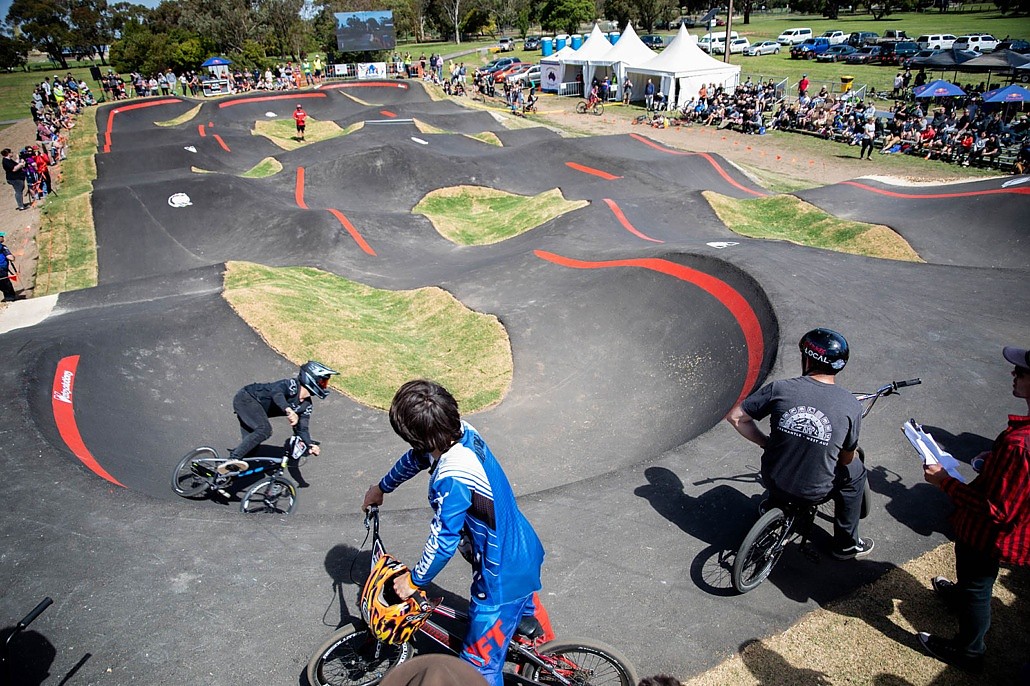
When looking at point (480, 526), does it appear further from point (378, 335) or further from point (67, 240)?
point (67, 240)

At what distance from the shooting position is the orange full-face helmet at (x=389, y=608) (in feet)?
11.7

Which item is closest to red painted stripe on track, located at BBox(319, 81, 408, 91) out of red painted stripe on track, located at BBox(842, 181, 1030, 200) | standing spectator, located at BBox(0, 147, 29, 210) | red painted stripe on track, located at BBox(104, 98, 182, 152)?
red painted stripe on track, located at BBox(104, 98, 182, 152)

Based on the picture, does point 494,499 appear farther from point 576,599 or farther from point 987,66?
point 987,66

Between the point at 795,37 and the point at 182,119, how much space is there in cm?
6429

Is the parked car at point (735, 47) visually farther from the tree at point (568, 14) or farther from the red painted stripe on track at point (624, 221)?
the red painted stripe on track at point (624, 221)

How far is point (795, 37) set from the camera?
68625mm

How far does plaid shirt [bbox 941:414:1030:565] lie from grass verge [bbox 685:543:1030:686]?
2.97 ft

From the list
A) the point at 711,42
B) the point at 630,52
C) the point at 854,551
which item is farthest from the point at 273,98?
the point at 854,551

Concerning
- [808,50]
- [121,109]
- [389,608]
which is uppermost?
[808,50]

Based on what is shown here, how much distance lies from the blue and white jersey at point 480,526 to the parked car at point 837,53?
67773 mm

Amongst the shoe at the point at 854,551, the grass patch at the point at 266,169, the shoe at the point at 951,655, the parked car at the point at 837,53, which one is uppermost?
the parked car at the point at 837,53

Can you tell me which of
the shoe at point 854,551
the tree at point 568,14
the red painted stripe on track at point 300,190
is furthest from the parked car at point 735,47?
the shoe at point 854,551

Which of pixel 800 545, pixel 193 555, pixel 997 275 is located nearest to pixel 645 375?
pixel 800 545

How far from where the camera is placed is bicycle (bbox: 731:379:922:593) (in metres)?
4.64
